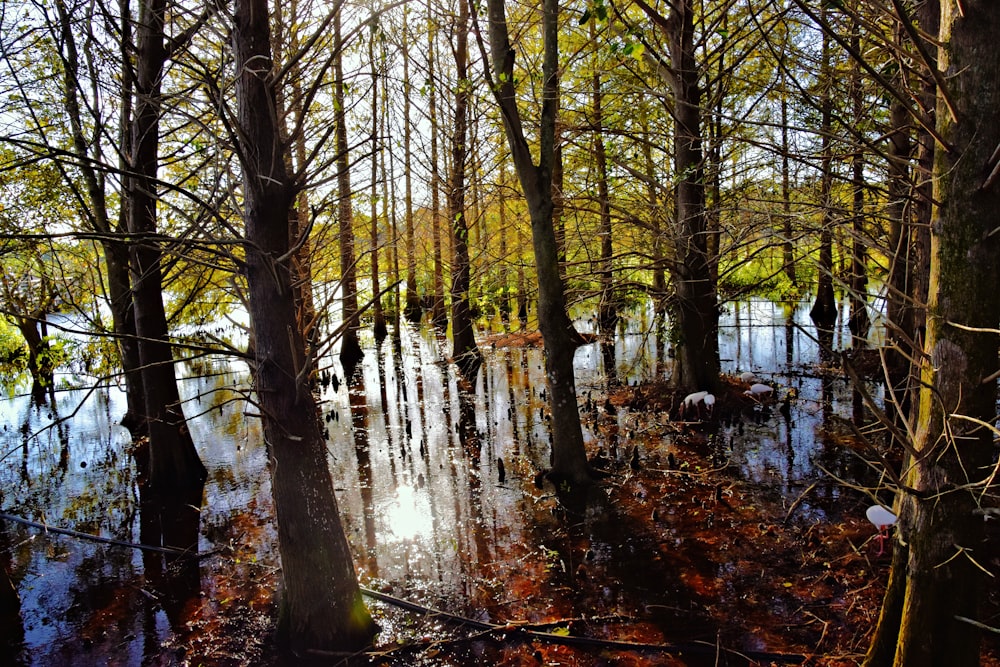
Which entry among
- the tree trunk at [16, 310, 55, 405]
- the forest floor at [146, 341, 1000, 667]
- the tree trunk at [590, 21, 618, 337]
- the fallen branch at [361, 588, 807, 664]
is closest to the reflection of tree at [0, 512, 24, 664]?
the forest floor at [146, 341, 1000, 667]

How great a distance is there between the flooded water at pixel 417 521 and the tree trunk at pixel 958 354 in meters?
0.77

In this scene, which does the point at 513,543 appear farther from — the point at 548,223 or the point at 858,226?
the point at 858,226

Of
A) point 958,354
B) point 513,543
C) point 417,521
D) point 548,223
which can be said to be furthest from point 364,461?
point 958,354

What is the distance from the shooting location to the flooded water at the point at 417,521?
4719 mm

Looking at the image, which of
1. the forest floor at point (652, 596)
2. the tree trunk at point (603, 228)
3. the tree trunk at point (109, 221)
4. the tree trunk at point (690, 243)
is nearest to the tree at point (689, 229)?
the tree trunk at point (690, 243)

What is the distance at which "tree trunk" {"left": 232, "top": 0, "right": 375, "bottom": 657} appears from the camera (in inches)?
147

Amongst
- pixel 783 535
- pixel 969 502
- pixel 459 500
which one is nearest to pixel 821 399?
pixel 783 535

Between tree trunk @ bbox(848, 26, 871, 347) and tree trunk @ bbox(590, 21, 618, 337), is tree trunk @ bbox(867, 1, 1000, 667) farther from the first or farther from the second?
tree trunk @ bbox(590, 21, 618, 337)

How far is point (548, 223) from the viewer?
6.60 m

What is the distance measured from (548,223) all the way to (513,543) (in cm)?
343

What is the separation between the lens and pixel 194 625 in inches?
A: 193

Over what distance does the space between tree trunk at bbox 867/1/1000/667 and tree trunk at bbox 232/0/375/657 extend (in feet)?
11.0

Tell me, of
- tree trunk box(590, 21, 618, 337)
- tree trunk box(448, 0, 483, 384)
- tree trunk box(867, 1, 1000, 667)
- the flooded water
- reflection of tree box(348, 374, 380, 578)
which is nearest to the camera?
tree trunk box(867, 1, 1000, 667)

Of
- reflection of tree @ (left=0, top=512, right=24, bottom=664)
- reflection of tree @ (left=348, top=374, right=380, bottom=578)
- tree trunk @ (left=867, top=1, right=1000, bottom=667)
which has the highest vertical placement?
tree trunk @ (left=867, top=1, right=1000, bottom=667)
